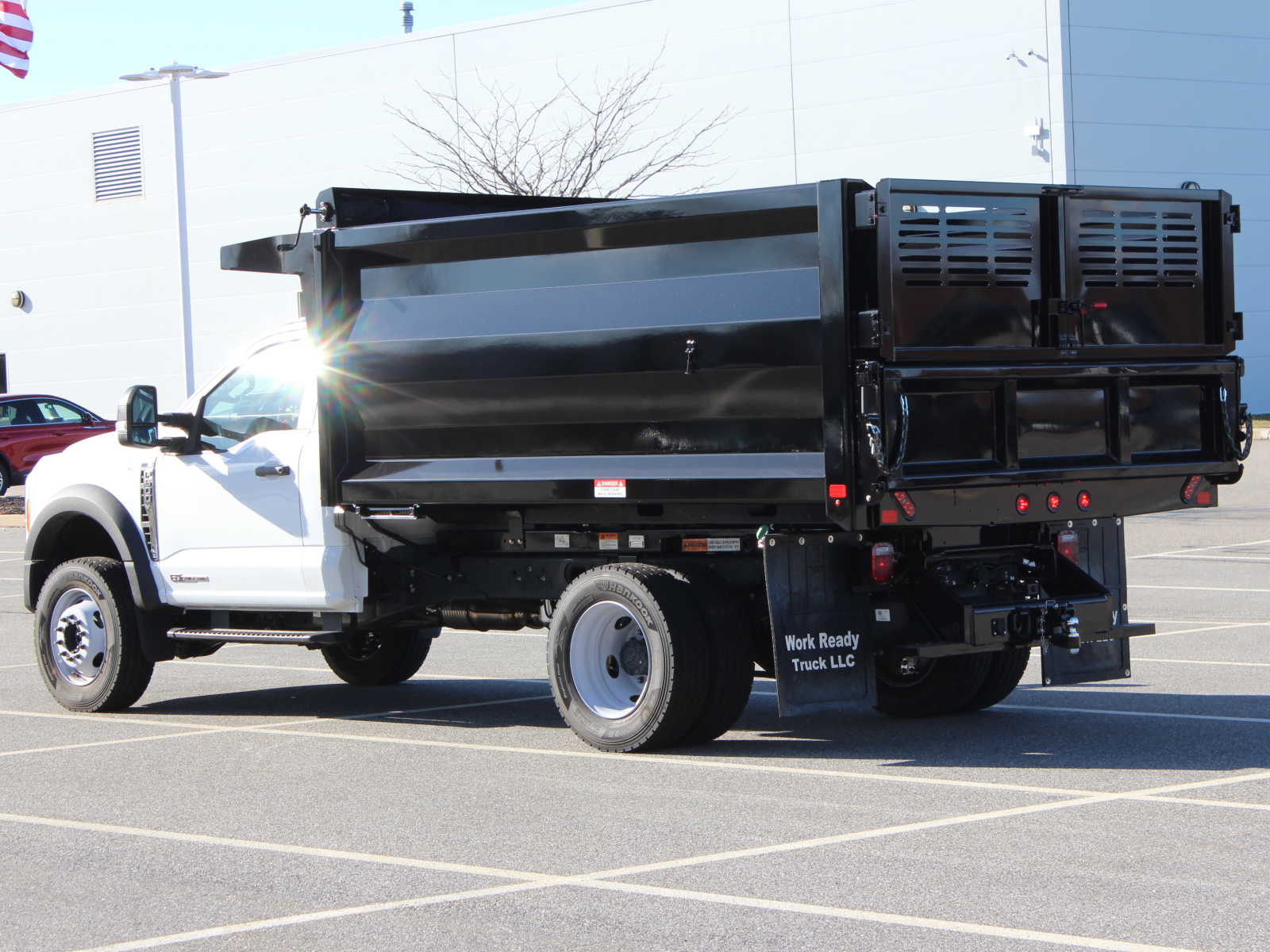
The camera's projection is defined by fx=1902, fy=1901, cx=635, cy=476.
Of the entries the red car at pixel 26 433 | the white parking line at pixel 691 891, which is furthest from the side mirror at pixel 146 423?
the red car at pixel 26 433

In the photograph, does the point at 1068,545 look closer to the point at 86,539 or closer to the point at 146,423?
the point at 146,423

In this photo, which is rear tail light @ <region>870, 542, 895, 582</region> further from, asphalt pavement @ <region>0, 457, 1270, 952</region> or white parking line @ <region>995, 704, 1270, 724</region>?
white parking line @ <region>995, 704, 1270, 724</region>

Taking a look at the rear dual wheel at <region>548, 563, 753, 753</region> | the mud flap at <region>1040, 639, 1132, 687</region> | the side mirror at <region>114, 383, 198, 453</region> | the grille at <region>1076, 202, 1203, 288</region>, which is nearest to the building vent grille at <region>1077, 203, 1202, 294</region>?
the grille at <region>1076, 202, 1203, 288</region>

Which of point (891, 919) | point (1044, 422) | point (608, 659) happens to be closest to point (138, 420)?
point (608, 659)

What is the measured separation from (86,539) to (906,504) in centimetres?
570

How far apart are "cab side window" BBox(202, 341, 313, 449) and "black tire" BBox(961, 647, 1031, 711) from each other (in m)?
3.96

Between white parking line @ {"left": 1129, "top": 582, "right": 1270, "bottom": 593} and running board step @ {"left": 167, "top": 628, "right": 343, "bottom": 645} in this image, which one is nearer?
running board step @ {"left": 167, "top": 628, "right": 343, "bottom": 645}

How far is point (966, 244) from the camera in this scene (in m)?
8.49

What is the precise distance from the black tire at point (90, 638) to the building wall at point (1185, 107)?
1131 inches

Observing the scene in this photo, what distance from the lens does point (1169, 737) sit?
916 centimetres

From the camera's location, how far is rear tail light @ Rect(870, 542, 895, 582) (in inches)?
341

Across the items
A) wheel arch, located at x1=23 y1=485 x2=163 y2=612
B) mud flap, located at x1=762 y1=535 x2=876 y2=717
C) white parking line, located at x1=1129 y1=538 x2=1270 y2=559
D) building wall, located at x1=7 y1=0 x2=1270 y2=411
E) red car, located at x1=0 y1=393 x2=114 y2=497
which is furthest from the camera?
building wall, located at x1=7 y1=0 x2=1270 y2=411

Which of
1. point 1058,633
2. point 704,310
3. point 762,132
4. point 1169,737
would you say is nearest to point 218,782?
point 704,310

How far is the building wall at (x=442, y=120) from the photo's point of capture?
37.2m
